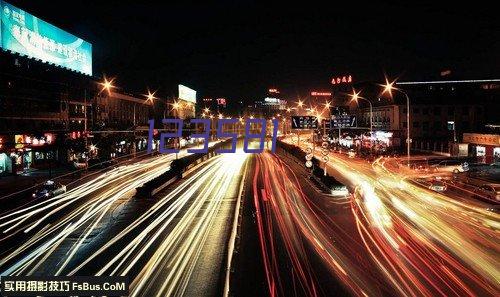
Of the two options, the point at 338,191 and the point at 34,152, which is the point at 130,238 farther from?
the point at 34,152

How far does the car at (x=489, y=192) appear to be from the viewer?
1213 inches

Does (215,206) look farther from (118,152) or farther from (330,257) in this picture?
(118,152)

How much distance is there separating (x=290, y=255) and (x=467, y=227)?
10974mm

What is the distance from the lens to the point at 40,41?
188ft

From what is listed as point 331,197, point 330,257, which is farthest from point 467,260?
point 331,197

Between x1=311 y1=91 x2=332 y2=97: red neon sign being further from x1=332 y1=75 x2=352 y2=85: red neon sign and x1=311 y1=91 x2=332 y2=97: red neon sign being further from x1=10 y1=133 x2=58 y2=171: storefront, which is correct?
x1=10 y1=133 x2=58 y2=171: storefront

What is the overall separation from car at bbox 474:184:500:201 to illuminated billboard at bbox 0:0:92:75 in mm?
49716

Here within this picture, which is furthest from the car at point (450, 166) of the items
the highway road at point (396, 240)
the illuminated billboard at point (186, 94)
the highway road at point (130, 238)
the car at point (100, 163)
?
the illuminated billboard at point (186, 94)

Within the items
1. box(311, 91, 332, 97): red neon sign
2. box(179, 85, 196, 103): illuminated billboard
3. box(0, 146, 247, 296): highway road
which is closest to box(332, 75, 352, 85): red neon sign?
box(311, 91, 332, 97): red neon sign

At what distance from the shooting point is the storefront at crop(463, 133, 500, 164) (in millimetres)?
56062

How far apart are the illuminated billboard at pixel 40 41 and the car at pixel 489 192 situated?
49.7m

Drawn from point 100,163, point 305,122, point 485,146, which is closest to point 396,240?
point 305,122

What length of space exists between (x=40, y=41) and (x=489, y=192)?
54.4 meters

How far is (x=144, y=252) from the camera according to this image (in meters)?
19.8
